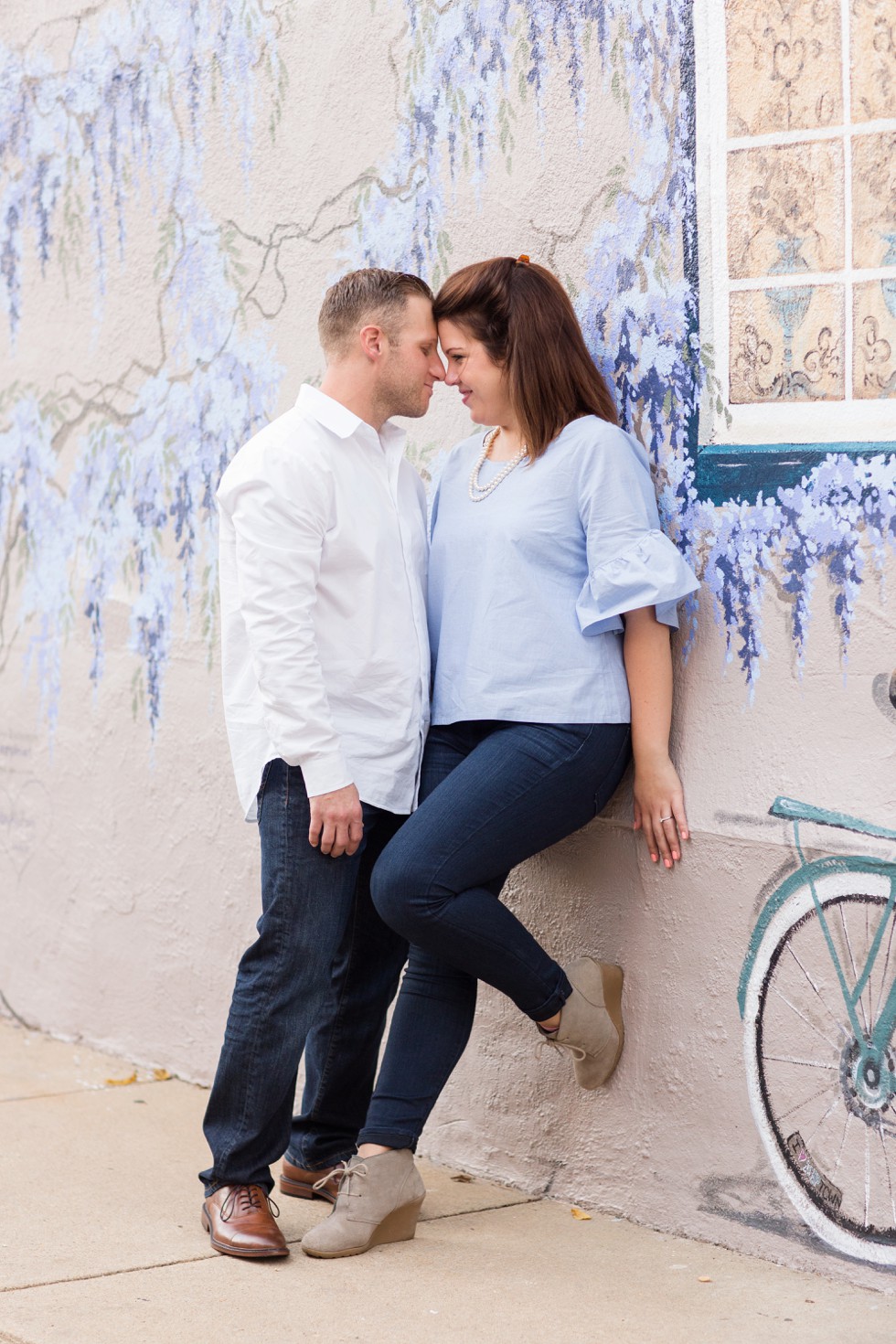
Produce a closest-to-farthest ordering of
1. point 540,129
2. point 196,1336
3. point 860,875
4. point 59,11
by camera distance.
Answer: point 196,1336 → point 860,875 → point 540,129 → point 59,11

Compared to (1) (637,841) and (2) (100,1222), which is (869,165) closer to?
(1) (637,841)

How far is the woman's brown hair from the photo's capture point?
3.23m

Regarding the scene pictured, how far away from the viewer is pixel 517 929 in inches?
123

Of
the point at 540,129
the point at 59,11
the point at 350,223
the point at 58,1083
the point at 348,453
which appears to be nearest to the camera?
the point at 348,453

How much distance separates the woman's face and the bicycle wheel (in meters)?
1.15

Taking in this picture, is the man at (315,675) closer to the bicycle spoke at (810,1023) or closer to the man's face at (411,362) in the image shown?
the man's face at (411,362)

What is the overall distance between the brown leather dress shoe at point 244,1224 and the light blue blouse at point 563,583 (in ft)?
3.37

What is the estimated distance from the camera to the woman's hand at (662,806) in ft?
10.5

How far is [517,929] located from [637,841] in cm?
36

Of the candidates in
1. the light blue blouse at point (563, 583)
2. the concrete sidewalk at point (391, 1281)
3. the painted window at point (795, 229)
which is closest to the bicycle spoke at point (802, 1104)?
the concrete sidewalk at point (391, 1281)

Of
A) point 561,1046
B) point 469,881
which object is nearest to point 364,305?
point 469,881

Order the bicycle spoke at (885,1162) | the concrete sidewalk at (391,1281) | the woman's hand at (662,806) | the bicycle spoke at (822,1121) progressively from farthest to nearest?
the woman's hand at (662,806), the bicycle spoke at (822,1121), the bicycle spoke at (885,1162), the concrete sidewalk at (391,1281)

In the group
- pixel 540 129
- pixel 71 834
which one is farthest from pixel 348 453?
pixel 71 834

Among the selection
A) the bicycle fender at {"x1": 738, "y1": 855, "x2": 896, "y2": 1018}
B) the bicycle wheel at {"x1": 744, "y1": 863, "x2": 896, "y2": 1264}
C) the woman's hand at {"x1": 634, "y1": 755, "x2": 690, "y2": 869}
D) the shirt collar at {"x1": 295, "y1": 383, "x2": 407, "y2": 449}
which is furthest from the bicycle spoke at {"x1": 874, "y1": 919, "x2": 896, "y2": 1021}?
the shirt collar at {"x1": 295, "y1": 383, "x2": 407, "y2": 449}
